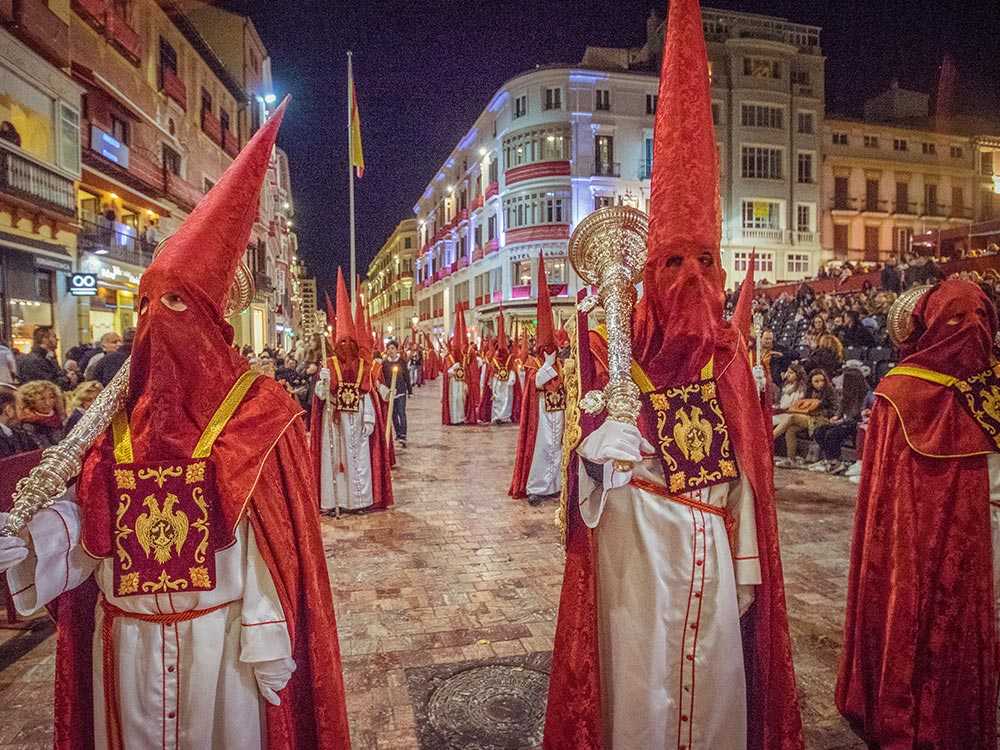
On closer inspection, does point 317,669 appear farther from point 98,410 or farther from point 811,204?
point 811,204

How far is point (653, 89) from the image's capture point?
1351 inches

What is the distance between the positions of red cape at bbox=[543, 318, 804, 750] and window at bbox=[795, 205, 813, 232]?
38080mm

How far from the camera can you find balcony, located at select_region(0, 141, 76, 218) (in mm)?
13492

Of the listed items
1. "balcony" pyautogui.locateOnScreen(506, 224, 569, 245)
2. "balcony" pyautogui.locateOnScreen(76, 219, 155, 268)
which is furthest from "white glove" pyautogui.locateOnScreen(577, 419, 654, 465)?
"balcony" pyautogui.locateOnScreen(506, 224, 569, 245)

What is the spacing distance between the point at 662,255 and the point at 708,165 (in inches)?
15.0

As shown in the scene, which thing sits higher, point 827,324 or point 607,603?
point 827,324

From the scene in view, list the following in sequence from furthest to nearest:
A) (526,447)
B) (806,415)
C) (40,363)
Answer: (806,415)
(40,363)
(526,447)

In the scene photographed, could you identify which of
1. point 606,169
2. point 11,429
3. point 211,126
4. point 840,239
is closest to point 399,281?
point 606,169

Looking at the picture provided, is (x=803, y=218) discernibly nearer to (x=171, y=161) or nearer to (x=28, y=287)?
(x=171, y=161)

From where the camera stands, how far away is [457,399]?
56.6 feet

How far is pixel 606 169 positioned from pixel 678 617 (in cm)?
3520

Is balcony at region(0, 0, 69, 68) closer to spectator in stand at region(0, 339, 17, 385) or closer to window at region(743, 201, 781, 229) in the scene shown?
spectator in stand at region(0, 339, 17, 385)

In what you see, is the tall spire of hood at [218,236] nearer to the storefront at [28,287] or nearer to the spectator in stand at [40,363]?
the spectator in stand at [40,363]

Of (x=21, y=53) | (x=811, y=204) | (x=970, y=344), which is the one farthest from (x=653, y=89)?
(x=970, y=344)
